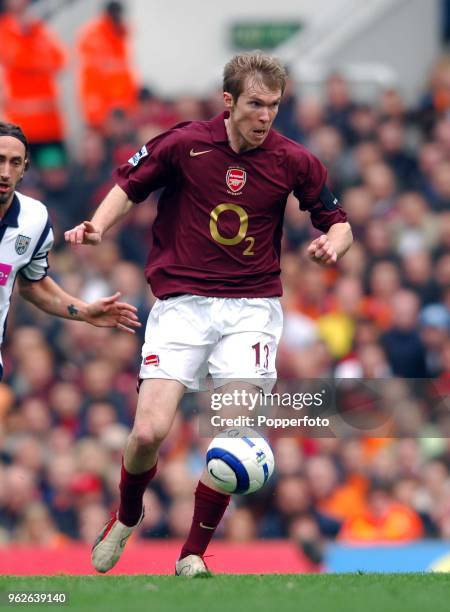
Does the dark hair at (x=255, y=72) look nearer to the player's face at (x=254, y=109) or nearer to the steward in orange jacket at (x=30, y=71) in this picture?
the player's face at (x=254, y=109)

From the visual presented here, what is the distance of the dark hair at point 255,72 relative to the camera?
8.07 m

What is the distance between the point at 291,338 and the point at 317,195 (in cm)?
532

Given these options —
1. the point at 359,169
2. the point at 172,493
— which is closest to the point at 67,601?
the point at 172,493

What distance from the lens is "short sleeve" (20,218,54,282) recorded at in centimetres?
838

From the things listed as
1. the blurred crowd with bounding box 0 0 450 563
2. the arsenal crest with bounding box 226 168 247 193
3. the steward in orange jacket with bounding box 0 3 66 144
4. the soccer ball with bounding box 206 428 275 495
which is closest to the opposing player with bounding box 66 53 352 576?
the arsenal crest with bounding box 226 168 247 193

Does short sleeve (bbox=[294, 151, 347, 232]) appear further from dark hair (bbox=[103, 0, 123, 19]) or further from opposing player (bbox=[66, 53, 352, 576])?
dark hair (bbox=[103, 0, 123, 19])

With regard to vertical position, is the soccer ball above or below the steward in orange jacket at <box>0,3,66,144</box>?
above

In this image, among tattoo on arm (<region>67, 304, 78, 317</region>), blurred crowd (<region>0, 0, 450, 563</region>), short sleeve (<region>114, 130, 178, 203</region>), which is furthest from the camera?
blurred crowd (<region>0, 0, 450, 563</region>)

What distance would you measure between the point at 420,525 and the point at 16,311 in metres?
4.16

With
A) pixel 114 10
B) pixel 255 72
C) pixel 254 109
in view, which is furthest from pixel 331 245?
pixel 114 10

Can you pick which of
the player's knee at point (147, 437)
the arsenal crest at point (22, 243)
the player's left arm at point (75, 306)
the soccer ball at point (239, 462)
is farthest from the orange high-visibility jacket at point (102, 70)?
the soccer ball at point (239, 462)

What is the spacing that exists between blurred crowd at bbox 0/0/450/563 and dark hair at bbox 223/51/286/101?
14.4ft

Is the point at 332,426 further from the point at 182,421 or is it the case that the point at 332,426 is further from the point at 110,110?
the point at 110,110

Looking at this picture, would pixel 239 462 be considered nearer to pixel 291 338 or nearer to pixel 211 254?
pixel 211 254
